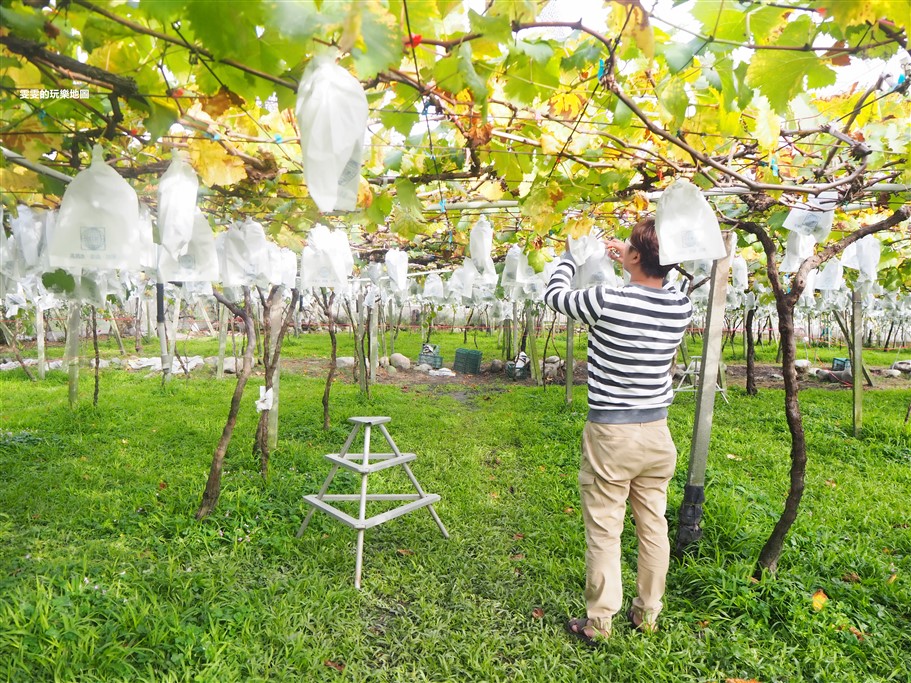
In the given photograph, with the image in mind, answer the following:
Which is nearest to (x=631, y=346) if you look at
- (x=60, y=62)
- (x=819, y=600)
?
(x=819, y=600)

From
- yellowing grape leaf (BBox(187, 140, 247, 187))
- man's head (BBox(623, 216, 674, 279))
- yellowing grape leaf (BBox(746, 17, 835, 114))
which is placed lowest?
man's head (BBox(623, 216, 674, 279))

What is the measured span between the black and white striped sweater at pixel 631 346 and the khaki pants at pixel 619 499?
0.08 metres

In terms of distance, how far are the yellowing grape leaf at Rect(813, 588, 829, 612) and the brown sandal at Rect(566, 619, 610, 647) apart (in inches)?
44.3

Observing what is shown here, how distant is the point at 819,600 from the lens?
9.33 ft

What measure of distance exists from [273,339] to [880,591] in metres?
4.29

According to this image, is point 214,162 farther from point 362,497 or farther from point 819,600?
point 819,600

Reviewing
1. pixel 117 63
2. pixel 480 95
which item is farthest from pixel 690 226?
pixel 117 63

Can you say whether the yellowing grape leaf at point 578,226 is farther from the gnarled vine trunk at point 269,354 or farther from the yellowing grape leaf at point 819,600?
the yellowing grape leaf at point 819,600

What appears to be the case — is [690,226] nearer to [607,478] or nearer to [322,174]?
[607,478]

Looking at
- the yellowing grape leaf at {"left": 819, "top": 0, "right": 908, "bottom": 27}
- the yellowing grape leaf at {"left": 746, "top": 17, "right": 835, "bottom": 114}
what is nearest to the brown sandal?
the yellowing grape leaf at {"left": 746, "top": 17, "right": 835, "bottom": 114}

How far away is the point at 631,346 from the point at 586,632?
136 cm

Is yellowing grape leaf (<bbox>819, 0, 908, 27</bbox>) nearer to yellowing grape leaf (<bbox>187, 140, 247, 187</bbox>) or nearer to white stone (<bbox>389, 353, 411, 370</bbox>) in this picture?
yellowing grape leaf (<bbox>187, 140, 247, 187</bbox>)

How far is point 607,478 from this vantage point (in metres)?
2.40

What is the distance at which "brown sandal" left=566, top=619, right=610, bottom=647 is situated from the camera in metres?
2.58
